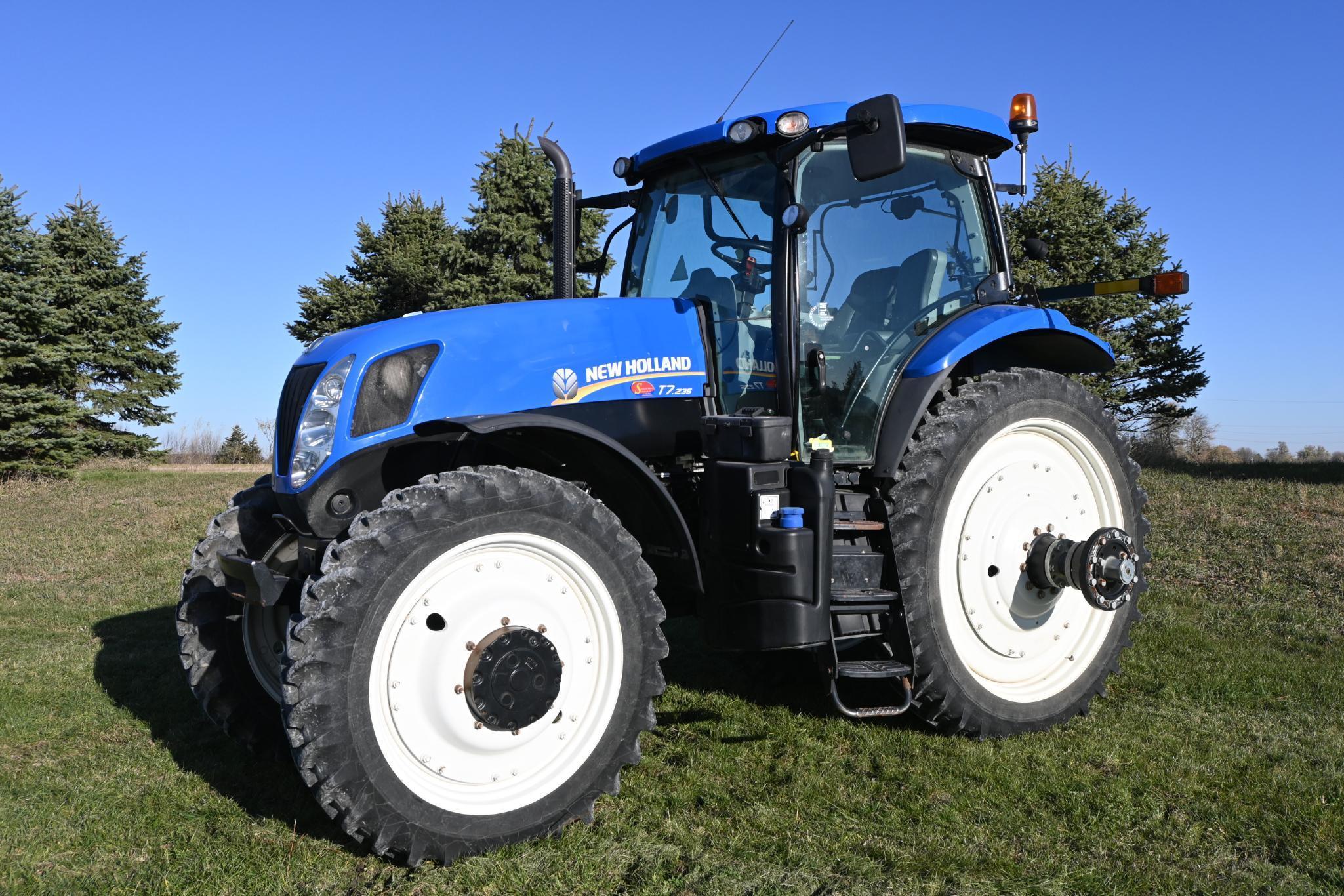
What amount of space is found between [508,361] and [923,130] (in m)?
2.18

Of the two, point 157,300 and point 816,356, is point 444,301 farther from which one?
point 816,356

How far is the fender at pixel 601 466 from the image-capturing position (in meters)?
3.54

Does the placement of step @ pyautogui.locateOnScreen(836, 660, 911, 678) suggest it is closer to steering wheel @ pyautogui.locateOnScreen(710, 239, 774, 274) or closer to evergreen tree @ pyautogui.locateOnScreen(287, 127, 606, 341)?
steering wheel @ pyautogui.locateOnScreen(710, 239, 774, 274)

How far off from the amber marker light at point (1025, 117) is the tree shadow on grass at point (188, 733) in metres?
4.07

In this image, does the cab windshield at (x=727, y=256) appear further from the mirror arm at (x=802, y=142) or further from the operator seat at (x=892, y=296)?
the operator seat at (x=892, y=296)

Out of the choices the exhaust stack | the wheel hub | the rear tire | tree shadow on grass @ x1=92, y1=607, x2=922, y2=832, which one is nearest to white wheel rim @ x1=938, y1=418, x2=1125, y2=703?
tree shadow on grass @ x1=92, y1=607, x2=922, y2=832

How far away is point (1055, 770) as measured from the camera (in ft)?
13.1

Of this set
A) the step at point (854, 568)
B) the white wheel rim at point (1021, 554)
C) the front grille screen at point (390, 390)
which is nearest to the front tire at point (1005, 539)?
the white wheel rim at point (1021, 554)

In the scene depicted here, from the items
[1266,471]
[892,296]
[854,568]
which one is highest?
[892,296]

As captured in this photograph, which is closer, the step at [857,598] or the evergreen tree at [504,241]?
the step at [857,598]

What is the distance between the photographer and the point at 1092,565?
4.46 m

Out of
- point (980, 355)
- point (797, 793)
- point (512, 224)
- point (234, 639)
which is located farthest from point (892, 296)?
point (512, 224)

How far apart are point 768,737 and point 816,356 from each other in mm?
1654

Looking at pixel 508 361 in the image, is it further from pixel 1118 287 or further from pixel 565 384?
pixel 1118 287
